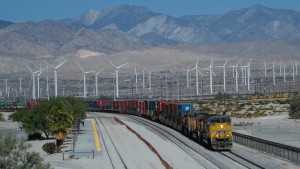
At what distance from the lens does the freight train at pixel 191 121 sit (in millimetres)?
48781

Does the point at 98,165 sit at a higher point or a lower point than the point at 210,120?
lower

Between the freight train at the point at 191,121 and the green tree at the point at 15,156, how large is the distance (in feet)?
→ 72.1

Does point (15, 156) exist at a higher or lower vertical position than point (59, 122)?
lower

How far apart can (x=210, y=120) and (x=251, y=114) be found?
5903 cm

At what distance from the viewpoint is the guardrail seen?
4259cm

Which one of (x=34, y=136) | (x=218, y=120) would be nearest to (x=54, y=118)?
(x=34, y=136)

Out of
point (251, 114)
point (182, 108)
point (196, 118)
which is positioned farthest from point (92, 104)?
point (196, 118)

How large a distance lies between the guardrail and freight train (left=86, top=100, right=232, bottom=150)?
2.84m

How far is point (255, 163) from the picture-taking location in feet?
136

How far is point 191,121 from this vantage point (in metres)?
59.5

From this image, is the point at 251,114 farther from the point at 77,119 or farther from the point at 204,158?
the point at 204,158

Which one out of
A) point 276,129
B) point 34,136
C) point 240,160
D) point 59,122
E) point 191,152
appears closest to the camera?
point 240,160

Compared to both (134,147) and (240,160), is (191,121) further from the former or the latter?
(240,160)

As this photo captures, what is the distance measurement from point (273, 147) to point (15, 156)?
80.0 feet
